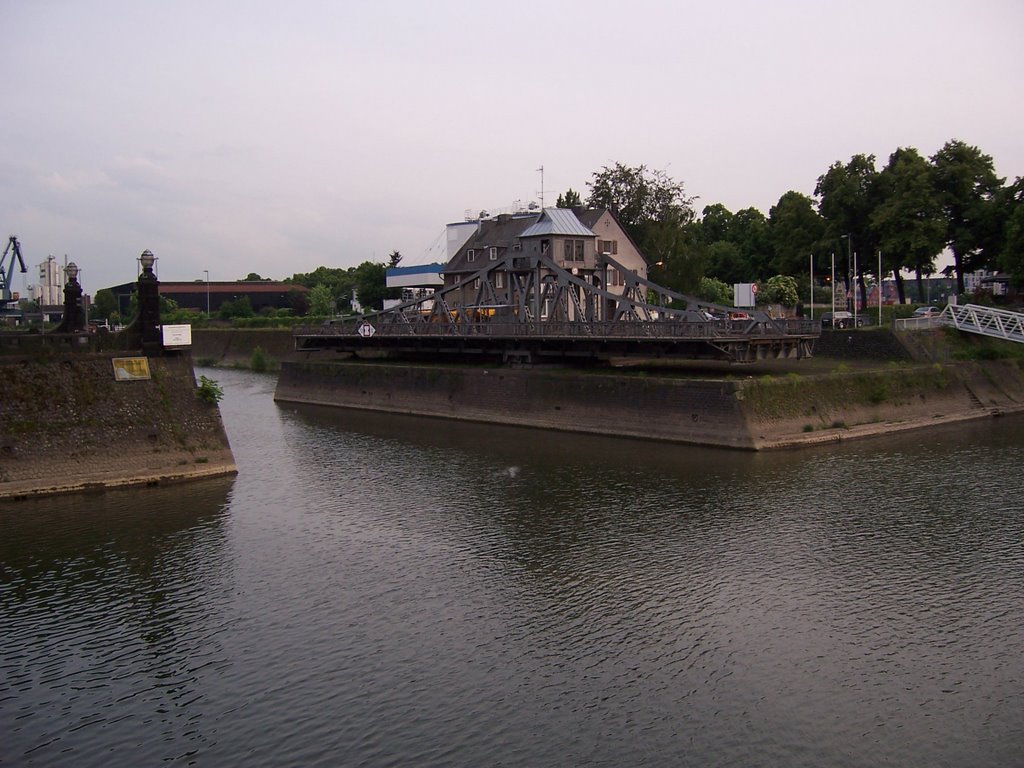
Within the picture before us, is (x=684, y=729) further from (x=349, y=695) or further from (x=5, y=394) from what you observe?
(x=5, y=394)

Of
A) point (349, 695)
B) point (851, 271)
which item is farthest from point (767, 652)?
point (851, 271)

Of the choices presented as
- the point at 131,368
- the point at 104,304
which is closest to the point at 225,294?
the point at 104,304

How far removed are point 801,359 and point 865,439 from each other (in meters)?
10.0

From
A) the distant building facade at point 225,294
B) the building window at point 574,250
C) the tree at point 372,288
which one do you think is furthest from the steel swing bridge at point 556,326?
the distant building facade at point 225,294

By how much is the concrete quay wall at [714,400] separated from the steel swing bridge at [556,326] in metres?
2.52

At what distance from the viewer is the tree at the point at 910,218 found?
66625 millimetres

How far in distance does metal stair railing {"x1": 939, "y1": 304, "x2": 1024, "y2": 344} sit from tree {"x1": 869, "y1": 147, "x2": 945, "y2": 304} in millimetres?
10006

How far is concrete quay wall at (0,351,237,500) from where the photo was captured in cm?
3103

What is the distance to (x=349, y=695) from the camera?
17578 mm

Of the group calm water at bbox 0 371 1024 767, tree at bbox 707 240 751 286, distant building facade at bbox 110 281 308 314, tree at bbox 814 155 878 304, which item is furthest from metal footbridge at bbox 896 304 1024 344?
distant building facade at bbox 110 281 308 314

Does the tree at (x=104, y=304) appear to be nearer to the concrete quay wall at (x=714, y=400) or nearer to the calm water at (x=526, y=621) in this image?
the concrete quay wall at (x=714, y=400)

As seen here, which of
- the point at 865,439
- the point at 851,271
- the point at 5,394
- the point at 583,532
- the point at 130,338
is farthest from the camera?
the point at 851,271

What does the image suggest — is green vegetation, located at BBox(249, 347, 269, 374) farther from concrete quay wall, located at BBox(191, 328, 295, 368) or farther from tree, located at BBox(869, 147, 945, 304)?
tree, located at BBox(869, 147, 945, 304)

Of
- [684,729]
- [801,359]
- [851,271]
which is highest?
[851,271]
